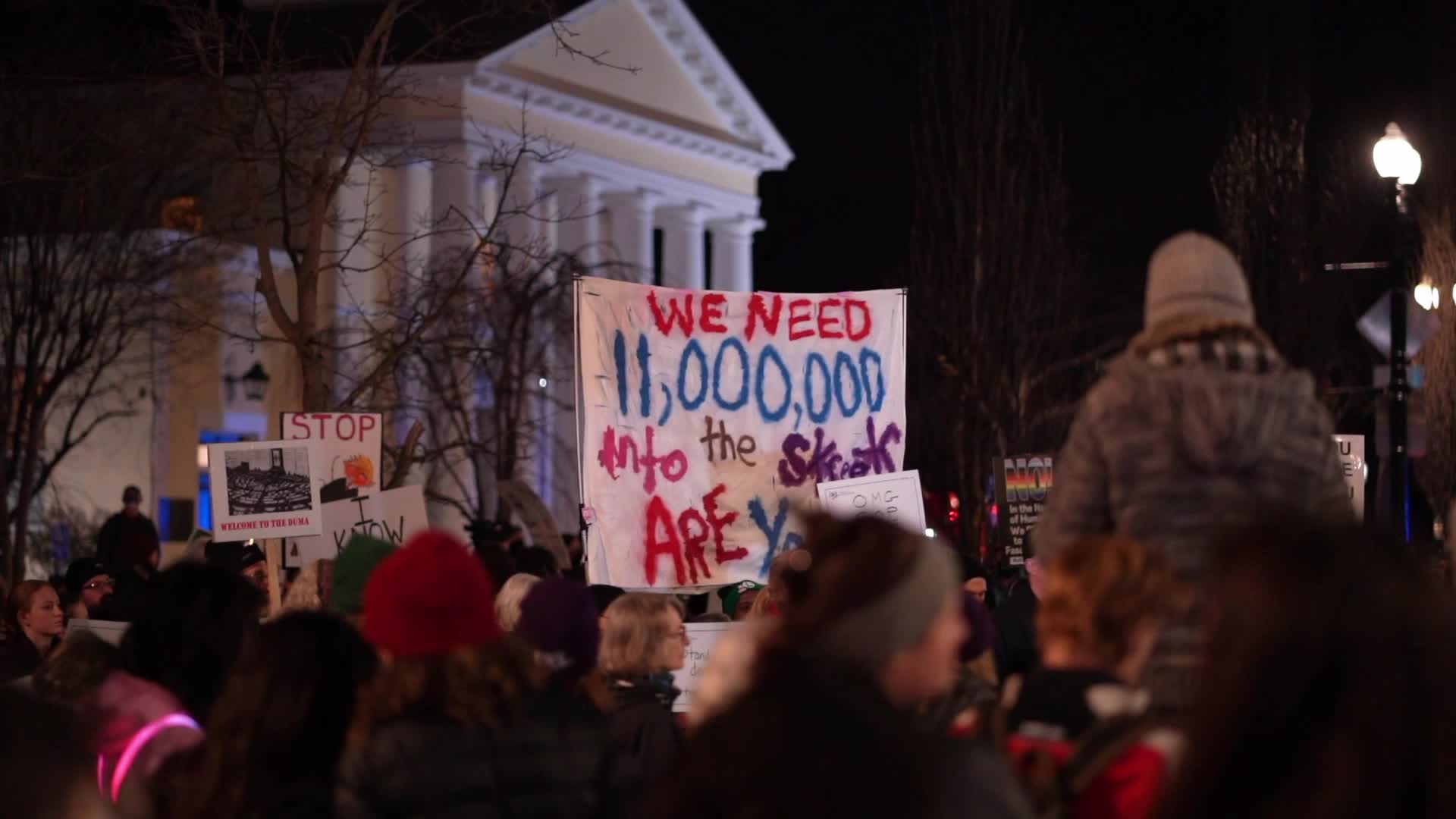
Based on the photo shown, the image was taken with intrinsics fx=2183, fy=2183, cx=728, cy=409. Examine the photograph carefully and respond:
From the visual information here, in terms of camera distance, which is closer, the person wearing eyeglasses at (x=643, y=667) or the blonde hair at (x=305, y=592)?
the person wearing eyeglasses at (x=643, y=667)

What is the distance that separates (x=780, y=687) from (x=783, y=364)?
7576 mm

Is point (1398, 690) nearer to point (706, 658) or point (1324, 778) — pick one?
point (1324, 778)

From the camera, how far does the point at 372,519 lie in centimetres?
1359

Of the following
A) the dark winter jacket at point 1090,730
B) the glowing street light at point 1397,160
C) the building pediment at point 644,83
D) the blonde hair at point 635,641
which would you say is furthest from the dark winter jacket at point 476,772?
the building pediment at point 644,83

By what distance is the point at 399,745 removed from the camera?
14.3 ft

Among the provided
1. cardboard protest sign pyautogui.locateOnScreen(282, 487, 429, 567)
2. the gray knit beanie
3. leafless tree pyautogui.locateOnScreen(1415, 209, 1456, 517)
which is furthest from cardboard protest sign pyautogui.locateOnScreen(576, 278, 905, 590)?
leafless tree pyautogui.locateOnScreen(1415, 209, 1456, 517)

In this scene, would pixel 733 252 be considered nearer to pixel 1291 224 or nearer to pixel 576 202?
pixel 576 202

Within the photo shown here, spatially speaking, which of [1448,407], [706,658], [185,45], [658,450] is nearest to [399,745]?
[706,658]

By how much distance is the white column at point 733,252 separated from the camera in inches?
2196

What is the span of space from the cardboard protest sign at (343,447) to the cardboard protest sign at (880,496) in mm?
4164

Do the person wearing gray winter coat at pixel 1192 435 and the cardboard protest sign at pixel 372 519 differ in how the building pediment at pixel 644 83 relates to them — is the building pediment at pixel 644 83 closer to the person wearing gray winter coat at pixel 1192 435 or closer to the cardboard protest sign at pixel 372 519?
the cardboard protest sign at pixel 372 519

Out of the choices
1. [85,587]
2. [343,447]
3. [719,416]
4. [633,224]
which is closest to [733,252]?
[633,224]

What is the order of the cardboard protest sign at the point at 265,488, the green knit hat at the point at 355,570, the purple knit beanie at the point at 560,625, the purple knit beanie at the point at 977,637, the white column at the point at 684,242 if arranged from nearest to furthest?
the purple knit beanie at the point at 560,625
the purple knit beanie at the point at 977,637
the green knit hat at the point at 355,570
the cardboard protest sign at the point at 265,488
the white column at the point at 684,242

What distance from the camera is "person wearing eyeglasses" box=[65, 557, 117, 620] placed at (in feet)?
39.5
